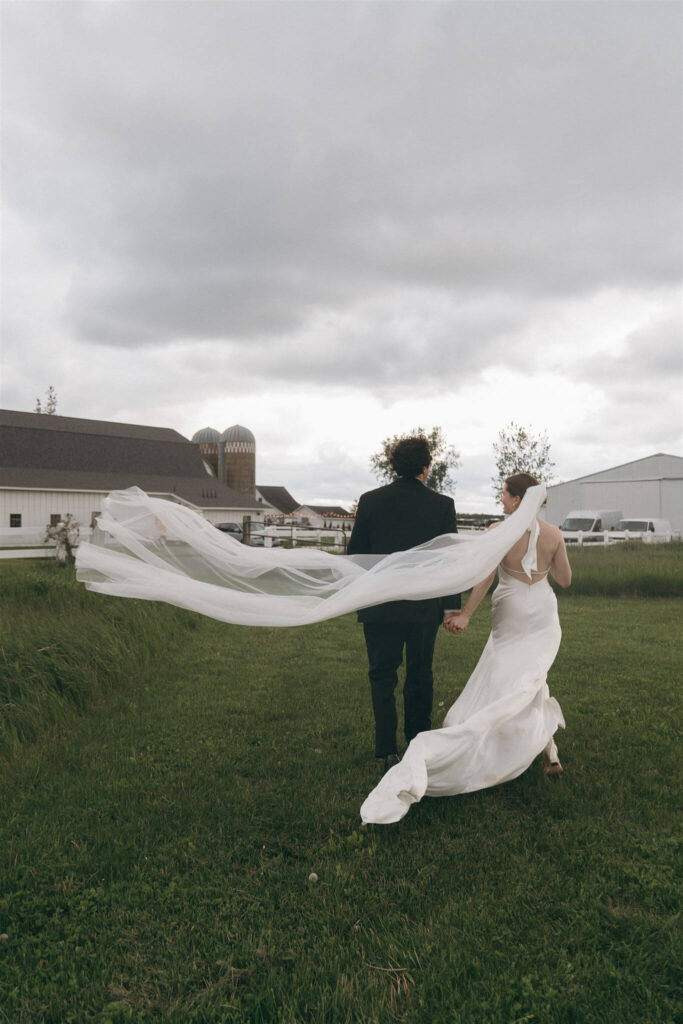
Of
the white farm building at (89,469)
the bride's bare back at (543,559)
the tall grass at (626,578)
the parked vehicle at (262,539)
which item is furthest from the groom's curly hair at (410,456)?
the white farm building at (89,469)

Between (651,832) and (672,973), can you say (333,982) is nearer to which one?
(672,973)

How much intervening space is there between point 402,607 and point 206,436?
82.3 m

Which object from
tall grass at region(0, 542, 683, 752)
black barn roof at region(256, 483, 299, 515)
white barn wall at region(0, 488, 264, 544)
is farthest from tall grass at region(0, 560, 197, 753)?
black barn roof at region(256, 483, 299, 515)

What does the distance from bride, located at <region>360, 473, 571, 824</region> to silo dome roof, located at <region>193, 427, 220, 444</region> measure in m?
80.6

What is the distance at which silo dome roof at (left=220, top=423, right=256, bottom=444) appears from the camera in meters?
79.7

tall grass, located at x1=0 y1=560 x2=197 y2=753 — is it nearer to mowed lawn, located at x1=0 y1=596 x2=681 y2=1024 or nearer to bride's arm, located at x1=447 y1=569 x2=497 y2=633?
mowed lawn, located at x1=0 y1=596 x2=681 y2=1024

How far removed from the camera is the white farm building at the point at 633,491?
1773 inches

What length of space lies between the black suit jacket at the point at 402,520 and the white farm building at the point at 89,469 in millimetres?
38135

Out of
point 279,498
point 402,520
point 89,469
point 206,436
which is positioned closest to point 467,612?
point 402,520

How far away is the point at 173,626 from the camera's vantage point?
10375 mm

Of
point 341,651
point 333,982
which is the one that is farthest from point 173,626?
point 333,982

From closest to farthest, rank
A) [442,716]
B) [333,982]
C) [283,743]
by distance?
[333,982]
[283,743]
[442,716]

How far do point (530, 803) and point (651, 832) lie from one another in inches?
29.2

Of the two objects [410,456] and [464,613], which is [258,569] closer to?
[410,456]
